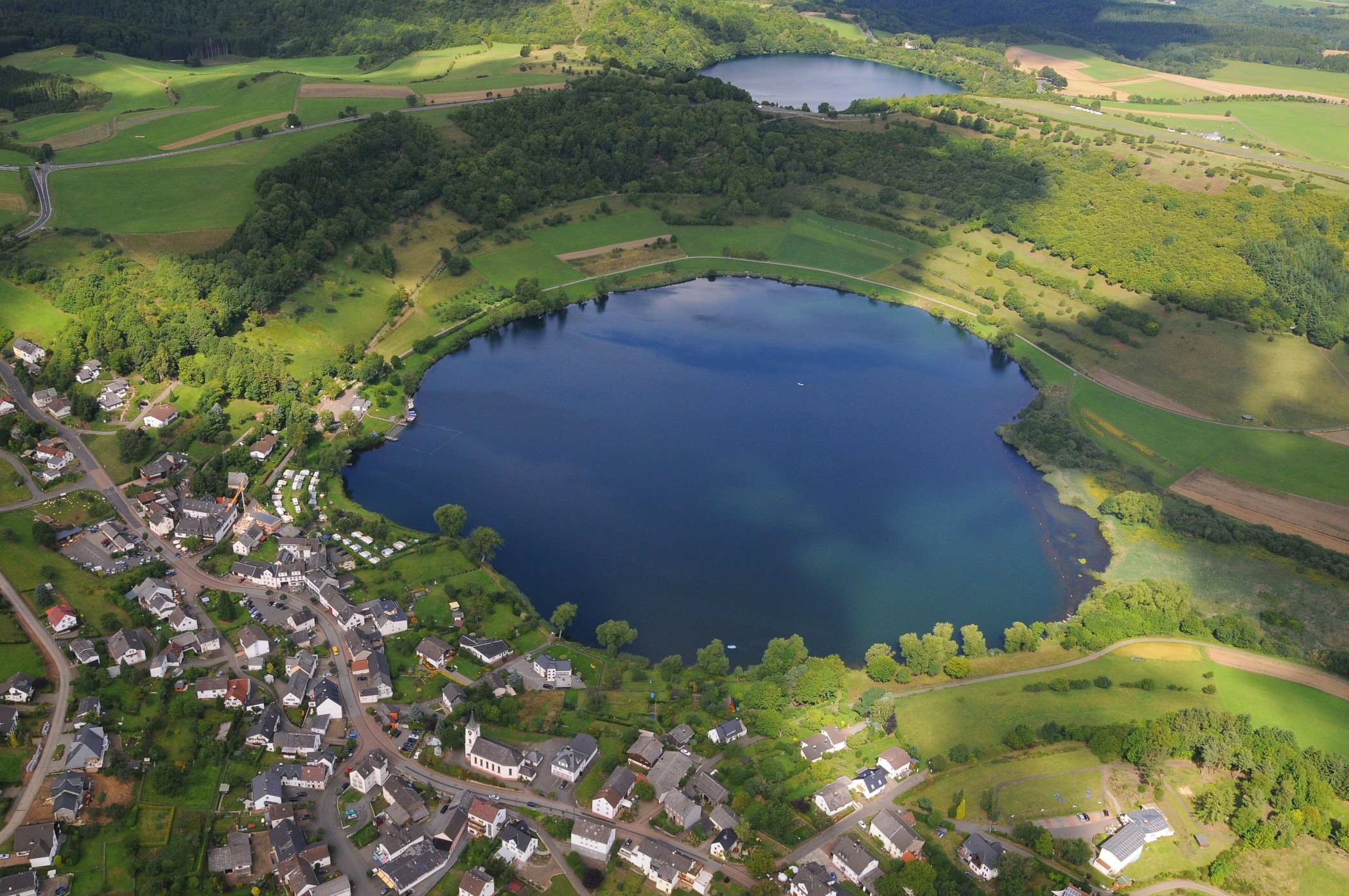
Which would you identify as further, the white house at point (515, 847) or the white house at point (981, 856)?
the white house at point (981, 856)

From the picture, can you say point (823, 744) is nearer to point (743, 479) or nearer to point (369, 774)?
point (369, 774)

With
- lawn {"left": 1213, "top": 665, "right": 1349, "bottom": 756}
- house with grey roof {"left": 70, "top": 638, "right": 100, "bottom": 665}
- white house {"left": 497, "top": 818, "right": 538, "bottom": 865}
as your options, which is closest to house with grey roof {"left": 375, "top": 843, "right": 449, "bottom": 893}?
white house {"left": 497, "top": 818, "right": 538, "bottom": 865}

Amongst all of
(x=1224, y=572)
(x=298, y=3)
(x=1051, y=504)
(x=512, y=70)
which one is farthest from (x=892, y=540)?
(x=298, y=3)

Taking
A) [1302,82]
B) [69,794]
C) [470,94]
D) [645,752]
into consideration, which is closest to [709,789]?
[645,752]

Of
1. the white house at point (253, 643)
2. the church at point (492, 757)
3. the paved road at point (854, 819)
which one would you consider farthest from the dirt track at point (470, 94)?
the paved road at point (854, 819)

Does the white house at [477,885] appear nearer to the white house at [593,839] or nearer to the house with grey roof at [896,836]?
the white house at [593,839]

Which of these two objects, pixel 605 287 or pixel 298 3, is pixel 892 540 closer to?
pixel 605 287
